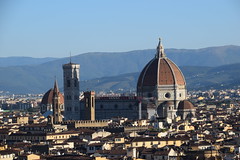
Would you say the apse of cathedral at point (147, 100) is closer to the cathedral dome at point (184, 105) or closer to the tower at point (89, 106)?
the cathedral dome at point (184, 105)

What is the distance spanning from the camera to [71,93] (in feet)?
478

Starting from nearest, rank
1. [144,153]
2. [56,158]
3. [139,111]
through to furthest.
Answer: [56,158], [144,153], [139,111]

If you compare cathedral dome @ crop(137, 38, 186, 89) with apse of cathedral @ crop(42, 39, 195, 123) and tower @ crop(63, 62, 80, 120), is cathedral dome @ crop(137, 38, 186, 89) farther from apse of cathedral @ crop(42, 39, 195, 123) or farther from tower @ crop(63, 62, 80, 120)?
tower @ crop(63, 62, 80, 120)

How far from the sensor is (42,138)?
100000 mm

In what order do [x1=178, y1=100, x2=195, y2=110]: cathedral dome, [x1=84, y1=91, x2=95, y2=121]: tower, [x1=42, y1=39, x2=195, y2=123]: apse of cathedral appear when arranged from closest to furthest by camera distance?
[x1=84, y1=91, x2=95, y2=121]: tower, [x1=42, y1=39, x2=195, y2=123]: apse of cathedral, [x1=178, y1=100, x2=195, y2=110]: cathedral dome

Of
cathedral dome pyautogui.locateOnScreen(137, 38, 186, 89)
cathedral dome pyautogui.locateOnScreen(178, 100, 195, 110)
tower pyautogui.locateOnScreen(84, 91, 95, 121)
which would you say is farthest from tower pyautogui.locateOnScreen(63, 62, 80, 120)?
cathedral dome pyautogui.locateOnScreen(178, 100, 195, 110)

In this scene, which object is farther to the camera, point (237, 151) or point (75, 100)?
point (75, 100)

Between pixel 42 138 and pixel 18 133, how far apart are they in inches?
305

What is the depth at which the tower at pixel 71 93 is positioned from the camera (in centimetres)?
14475

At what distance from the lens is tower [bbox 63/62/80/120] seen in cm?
14475

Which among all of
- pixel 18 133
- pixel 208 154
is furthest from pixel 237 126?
pixel 208 154

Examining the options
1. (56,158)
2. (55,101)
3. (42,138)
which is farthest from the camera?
(55,101)

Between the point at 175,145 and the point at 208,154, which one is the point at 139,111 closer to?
the point at 175,145

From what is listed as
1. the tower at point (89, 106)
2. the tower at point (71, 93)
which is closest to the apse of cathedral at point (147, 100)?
the tower at point (71, 93)
